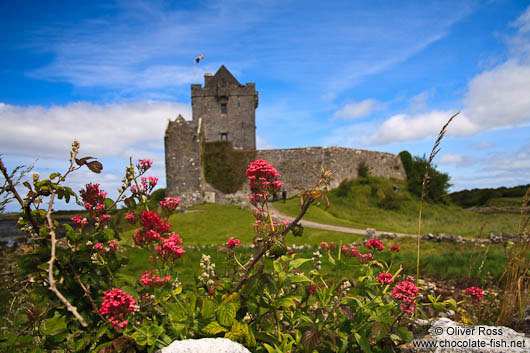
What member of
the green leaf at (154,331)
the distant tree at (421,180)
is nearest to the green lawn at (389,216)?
the distant tree at (421,180)

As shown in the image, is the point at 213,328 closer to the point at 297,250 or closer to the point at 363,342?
the point at 363,342

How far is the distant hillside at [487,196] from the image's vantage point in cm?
3012

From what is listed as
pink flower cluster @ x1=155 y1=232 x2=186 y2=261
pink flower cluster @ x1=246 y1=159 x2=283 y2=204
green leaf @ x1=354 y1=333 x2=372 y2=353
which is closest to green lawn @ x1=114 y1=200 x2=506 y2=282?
pink flower cluster @ x1=155 y1=232 x2=186 y2=261

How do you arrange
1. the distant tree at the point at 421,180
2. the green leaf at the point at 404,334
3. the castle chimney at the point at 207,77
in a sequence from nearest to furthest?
the green leaf at the point at 404,334 → the distant tree at the point at 421,180 → the castle chimney at the point at 207,77

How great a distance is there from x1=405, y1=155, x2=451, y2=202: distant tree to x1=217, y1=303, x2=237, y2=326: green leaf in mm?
25410

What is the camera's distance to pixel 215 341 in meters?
1.81

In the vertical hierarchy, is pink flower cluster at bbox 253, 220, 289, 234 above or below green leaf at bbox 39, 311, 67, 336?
above

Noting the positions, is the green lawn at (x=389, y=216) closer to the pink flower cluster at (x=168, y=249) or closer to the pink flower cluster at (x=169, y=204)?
the pink flower cluster at (x=169, y=204)

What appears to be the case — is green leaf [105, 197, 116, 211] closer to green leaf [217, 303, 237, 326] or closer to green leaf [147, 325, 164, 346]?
green leaf [147, 325, 164, 346]

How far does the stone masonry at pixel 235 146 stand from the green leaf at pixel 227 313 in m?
20.2

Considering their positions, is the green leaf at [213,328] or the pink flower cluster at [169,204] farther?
the pink flower cluster at [169,204]

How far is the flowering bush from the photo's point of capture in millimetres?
1890

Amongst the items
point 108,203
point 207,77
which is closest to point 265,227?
point 108,203

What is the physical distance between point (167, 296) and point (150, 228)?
1.51ft
